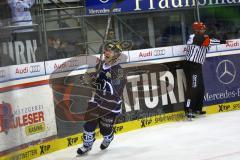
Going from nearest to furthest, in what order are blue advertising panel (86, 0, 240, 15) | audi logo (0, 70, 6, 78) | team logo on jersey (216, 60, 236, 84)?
1. audi logo (0, 70, 6, 78)
2. blue advertising panel (86, 0, 240, 15)
3. team logo on jersey (216, 60, 236, 84)

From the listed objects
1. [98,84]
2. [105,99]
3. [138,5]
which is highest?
[138,5]

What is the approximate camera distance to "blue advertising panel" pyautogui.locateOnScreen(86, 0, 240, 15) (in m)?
9.80

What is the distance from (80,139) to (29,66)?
149cm

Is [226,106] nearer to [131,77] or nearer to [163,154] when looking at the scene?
[131,77]

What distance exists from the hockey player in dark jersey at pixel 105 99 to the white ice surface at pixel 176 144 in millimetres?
268

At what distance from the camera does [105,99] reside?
792 centimetres

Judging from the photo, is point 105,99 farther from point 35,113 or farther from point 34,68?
point 34,68

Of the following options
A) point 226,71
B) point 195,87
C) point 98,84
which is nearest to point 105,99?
point 98,84

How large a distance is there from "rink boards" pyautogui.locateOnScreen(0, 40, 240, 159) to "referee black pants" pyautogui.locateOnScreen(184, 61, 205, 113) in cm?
14

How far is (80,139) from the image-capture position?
8.91m

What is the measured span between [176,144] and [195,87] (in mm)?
2689

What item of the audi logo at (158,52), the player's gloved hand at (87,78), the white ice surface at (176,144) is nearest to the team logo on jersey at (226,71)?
the white ice surface at (176,144)

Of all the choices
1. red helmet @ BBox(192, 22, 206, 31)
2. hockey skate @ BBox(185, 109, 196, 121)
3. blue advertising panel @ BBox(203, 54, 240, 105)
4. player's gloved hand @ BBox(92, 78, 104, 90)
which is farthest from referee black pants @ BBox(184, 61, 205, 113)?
player's gloved hand @ BBox(92, 78, 104, 90)

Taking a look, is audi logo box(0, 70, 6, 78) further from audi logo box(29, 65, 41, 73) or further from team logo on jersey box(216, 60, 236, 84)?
team logo on jersey box(216, 60, 236, 84)
